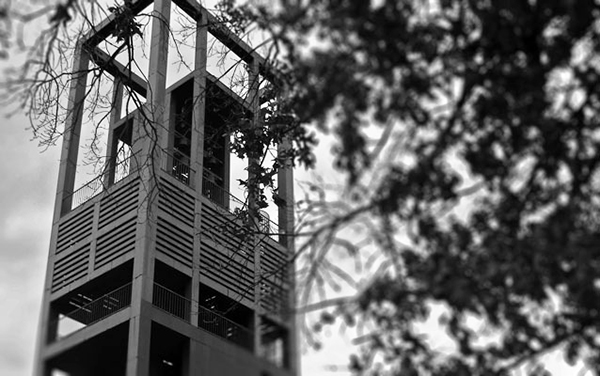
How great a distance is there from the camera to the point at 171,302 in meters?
25.9

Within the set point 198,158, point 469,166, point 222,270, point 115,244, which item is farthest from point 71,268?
point 469,166

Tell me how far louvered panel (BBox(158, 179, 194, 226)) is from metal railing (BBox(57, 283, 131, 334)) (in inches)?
98.5

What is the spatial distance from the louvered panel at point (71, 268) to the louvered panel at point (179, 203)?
2603 mm

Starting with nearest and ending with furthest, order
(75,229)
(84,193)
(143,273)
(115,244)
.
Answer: (143,273) < (115,244) < (75,229) < (84,193)

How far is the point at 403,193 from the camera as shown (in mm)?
6520

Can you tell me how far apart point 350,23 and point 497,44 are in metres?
1.14

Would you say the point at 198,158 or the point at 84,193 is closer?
the point at 198,158

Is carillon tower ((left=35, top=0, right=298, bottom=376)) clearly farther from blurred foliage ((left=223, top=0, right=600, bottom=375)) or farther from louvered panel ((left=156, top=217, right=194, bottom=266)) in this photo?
blurred foliage ((left=223, top=0, right=600, bottom=375))

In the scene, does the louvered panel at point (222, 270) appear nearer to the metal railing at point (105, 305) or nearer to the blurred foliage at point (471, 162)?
the metal railing at point (105, 305)

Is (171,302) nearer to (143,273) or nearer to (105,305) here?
(143,273)

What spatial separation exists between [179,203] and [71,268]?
11.4ft

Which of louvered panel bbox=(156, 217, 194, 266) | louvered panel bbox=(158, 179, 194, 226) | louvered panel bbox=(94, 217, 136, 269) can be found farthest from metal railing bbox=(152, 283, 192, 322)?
louvered panel bbox=(158, 179, 194, 226)

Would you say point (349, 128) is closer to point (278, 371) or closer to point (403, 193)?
point (403, 193)

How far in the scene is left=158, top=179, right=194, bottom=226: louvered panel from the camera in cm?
2667
